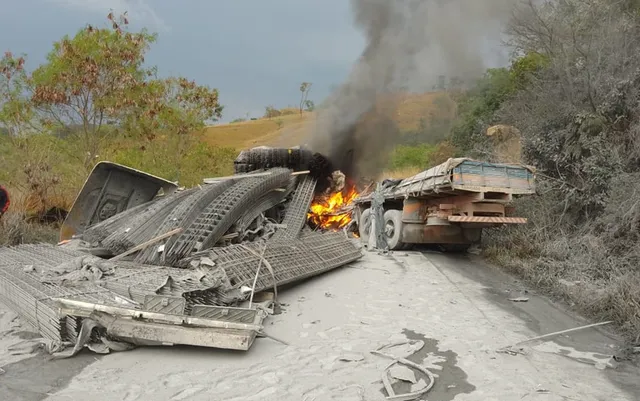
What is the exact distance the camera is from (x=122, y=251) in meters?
8.30

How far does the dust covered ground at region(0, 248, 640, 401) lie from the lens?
396cm

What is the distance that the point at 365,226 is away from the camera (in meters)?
13.4

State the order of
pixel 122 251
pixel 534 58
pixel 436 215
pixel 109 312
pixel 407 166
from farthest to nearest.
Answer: pixel 407 166, pixel 534 58, pixel 436 215, pixel 122 251, pixel 109 312

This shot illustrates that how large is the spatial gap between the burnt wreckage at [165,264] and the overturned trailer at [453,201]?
1.70 metres

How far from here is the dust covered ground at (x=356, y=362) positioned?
3.96 m

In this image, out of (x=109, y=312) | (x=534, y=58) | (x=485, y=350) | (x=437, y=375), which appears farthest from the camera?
(x=534, y=58)

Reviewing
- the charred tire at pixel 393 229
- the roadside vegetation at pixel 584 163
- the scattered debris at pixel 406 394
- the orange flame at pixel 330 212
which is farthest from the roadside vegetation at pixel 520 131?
the orange flame at pixel 330 212

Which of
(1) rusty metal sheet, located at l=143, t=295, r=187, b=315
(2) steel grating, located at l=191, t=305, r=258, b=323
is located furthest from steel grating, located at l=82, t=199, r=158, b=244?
(2) steel grating, located at l=191, t=305, r=258, b=323

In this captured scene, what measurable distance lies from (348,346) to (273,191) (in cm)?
731

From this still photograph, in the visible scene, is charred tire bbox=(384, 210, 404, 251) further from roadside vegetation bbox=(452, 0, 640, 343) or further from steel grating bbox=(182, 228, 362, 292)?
roadside vegetation bbox=(452, 0, 640, 343)

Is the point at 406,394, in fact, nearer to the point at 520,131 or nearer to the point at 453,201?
the point at 453,201

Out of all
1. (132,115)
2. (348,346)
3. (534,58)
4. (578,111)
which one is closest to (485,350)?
(348,346)

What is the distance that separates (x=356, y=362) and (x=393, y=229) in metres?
7.17

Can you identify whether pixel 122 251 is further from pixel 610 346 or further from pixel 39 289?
pixel 610 346
